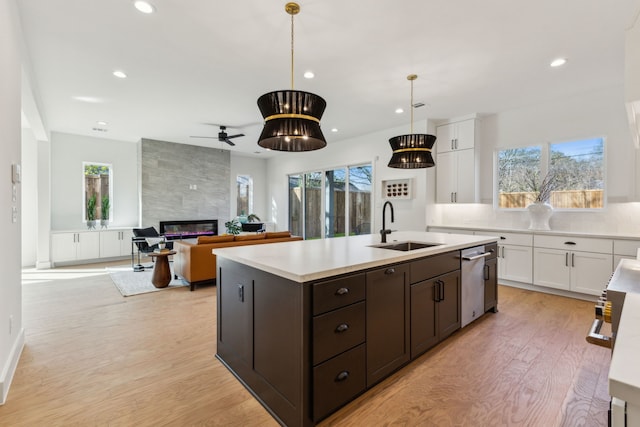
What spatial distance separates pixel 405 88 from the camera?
13.3ft

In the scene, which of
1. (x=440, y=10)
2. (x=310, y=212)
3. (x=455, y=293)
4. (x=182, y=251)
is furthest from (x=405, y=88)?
(x=310, y=212)

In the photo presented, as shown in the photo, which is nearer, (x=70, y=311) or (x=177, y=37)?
(x=177, y=37)

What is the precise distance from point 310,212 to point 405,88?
4738 millimetres

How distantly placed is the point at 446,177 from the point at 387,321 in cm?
411

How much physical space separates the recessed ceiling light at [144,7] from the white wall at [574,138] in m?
5.11

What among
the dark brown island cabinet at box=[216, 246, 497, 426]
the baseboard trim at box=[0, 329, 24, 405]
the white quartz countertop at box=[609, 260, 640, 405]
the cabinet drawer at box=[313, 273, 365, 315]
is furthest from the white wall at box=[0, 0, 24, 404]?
the white quartz countertop at box=[609, 260, 640, 405]

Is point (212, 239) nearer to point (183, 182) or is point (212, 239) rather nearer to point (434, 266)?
point (434, 266)

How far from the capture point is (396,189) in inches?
234

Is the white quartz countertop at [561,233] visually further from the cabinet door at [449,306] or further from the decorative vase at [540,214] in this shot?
the cabinet door at [449,306]

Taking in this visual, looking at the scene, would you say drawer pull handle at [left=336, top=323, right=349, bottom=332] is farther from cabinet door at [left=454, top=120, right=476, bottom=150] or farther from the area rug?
cabinet door at [left=454, top=120, right=476, bottom=150]

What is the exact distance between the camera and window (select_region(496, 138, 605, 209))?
13.9ft

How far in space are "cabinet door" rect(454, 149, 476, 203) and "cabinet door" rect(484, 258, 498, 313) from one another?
1.99 m

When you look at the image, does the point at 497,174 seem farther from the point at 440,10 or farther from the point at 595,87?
the point at 440,10

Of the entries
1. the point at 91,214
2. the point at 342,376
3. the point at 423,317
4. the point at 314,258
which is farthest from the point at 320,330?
the point at 91,214
